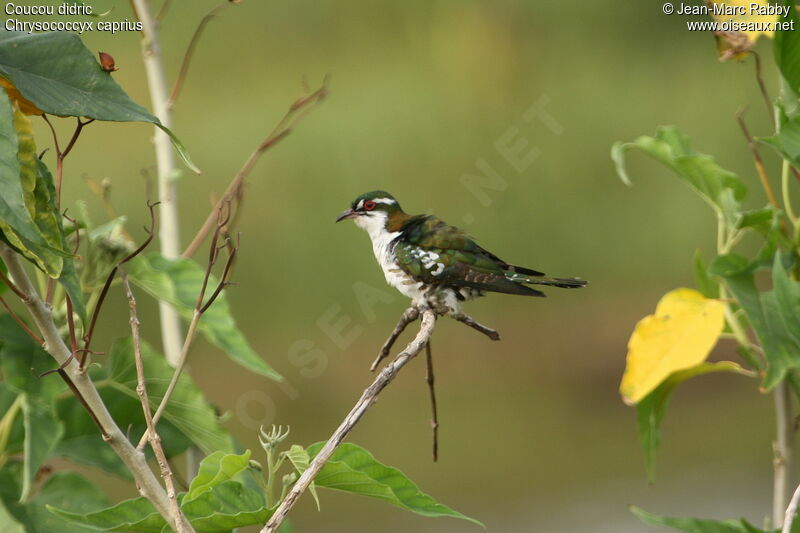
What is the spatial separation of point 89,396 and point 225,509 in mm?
103

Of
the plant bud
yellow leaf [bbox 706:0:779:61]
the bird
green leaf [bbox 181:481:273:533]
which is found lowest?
green leaf [bbox 181:481:273:533]

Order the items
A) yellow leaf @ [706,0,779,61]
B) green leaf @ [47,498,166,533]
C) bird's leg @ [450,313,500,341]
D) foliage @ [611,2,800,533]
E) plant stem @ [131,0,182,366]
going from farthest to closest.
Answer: plant stem @ [131,0,182,366], yellow leaf @ [706,0,779,61], foliage @ [611,2,800,533], bird's leg @ [450,313,500,341], green leaf @ [47,498,166,533]

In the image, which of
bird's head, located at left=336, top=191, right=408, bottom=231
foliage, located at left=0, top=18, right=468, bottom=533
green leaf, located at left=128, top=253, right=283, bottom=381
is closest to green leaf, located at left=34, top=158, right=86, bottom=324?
foliage, located at left=0, top=18, right=468, bottom=533

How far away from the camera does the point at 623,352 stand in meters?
3.70

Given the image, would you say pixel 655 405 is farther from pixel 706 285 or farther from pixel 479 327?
pixel 479 327

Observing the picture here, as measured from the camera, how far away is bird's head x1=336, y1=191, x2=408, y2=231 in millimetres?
986

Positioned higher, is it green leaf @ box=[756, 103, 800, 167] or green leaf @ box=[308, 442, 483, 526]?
green leaf @ box=[756, 103, 800, 167]

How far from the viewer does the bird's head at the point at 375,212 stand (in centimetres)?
99

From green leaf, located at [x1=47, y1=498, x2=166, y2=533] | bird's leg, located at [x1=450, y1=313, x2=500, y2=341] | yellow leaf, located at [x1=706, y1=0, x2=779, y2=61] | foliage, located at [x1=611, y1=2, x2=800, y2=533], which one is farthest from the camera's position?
yellow leaf, located at [x1=706, y1=0, x2=779, y2=61]

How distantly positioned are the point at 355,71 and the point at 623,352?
54.0 inches

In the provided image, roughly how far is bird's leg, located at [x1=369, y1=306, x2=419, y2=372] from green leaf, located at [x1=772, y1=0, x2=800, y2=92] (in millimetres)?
342

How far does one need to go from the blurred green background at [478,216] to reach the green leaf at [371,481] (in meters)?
2.54

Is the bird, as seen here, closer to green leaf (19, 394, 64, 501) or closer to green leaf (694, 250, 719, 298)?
green leaf (694, 250, 719, 298)

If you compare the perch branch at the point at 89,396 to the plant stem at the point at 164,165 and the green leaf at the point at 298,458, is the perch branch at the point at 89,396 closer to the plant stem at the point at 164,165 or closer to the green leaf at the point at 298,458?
the green leaf at the point at 298,458
